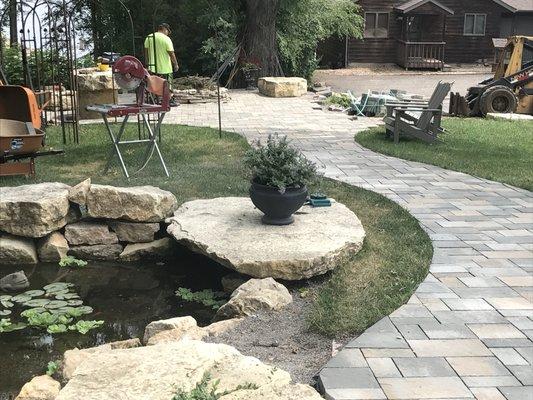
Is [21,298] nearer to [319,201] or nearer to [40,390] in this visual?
[40,390]

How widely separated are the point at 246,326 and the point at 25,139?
4138 mm

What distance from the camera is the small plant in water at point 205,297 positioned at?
196 inches

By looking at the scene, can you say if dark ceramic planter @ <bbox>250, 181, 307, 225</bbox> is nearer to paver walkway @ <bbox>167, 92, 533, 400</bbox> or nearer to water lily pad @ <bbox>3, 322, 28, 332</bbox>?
paver walkway @ <bbox>167, 92, 533, 400</bbox>

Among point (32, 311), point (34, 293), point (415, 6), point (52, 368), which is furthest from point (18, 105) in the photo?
point (415, 6)

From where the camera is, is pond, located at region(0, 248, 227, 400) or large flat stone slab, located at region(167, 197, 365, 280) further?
large flat stone slab, located at region(167, 197, 365, 280)

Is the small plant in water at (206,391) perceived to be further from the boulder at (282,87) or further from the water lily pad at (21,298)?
the boulder at (282,87)

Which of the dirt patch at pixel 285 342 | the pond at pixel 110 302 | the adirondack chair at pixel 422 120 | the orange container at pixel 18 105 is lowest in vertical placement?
the pond at pixel 110 302

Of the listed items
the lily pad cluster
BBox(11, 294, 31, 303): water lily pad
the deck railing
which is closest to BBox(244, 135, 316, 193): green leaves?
the lily pad cluster

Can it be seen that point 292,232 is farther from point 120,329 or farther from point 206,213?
point 120,329

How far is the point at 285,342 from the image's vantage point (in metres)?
3.83

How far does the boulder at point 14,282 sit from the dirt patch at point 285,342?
2186 mm

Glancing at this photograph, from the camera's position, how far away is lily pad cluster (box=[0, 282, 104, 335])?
15.1ft

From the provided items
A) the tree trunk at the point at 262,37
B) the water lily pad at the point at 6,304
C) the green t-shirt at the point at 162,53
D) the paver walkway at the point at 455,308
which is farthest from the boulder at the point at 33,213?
the tree trunk at the point at 262,37

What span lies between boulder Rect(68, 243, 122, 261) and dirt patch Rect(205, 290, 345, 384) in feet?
7.35
